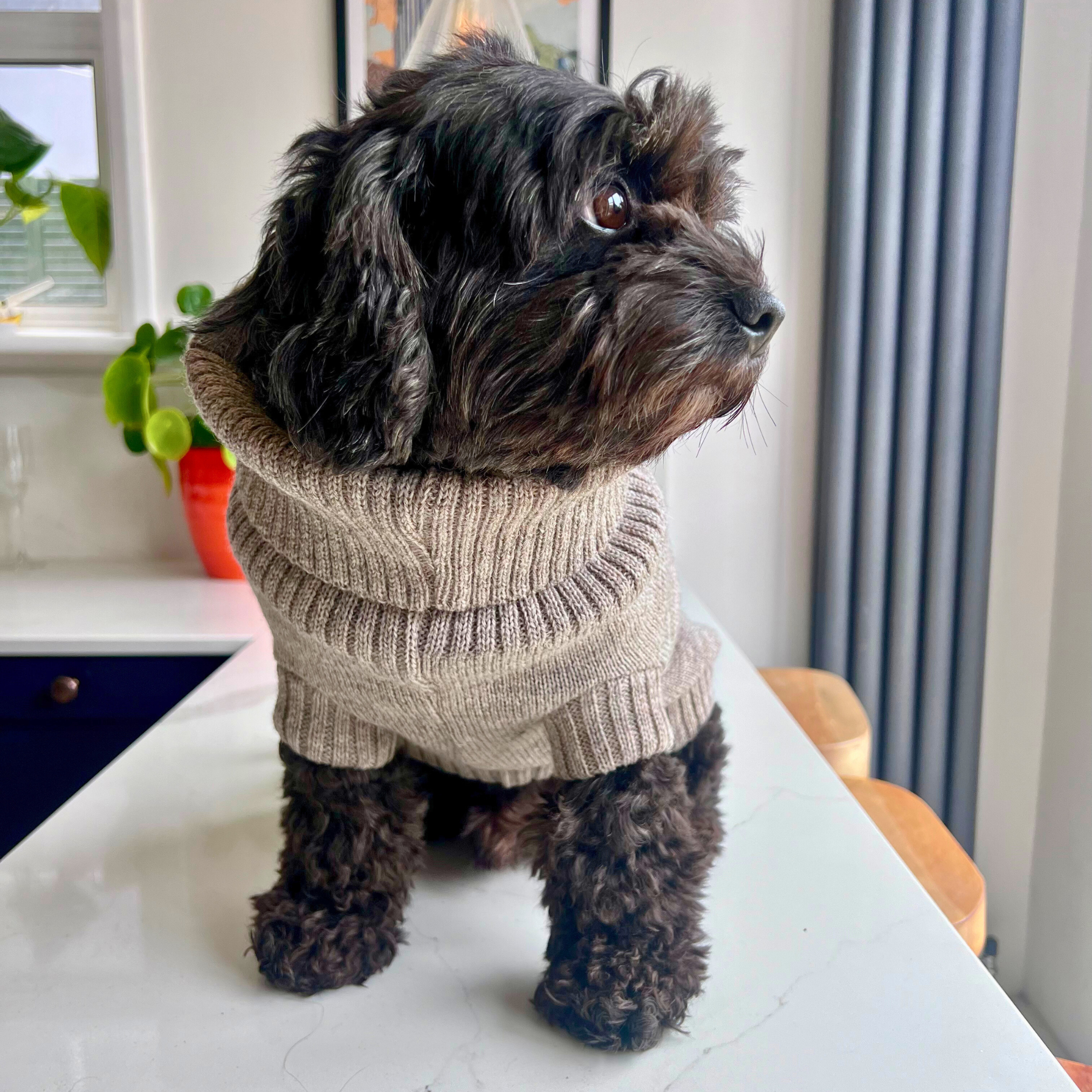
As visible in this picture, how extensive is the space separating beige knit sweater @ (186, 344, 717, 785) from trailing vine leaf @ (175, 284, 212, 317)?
1070 mm

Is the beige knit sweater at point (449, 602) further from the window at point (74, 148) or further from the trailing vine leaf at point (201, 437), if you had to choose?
the window at point (74, 148)

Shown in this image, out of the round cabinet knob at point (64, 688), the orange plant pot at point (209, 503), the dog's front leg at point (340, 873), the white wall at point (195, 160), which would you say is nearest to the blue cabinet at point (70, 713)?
the round cabinet knob at point (64, 688)

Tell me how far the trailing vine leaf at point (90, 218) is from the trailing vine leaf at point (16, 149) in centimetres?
7

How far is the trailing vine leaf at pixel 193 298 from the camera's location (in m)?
1.62

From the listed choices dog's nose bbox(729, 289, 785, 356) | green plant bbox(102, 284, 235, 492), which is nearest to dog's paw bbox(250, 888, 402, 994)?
dog's nose bbox(729, 289, 785, 356)

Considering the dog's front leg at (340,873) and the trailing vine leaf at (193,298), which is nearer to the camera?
the dog's front leg at (340,873)

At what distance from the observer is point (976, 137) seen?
5.03 feet

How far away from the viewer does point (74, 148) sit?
183 centimetres

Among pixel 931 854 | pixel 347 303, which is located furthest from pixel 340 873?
pixel 931 854

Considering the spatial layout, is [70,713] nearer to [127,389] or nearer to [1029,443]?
[127,389]

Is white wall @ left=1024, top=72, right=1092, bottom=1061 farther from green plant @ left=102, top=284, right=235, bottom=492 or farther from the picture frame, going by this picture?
green plant @ left=102, top=284, right=235, bottom=492

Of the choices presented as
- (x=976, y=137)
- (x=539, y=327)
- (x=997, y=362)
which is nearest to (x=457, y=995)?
(x=539, y=327)

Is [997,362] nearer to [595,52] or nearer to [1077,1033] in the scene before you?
[595,52]

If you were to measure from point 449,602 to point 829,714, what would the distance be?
103cm
